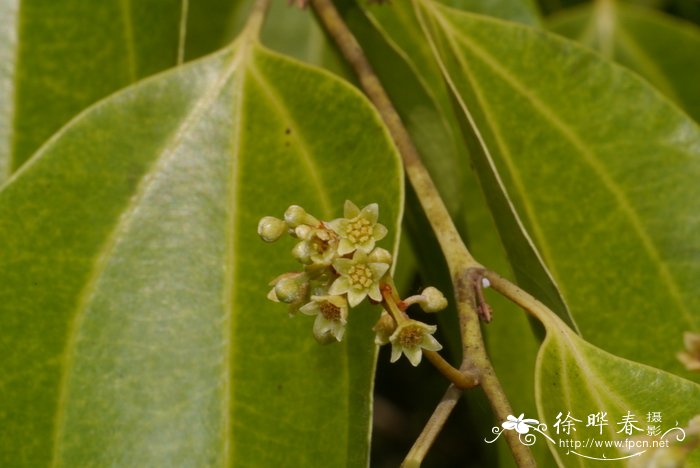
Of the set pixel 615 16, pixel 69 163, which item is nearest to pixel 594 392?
pixel 69 163

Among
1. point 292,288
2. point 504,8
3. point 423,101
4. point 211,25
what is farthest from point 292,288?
point 211,25

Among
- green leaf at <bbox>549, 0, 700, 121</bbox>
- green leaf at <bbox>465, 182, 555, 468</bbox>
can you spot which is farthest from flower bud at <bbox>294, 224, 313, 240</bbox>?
green leaf at <bbox>549, 0, 700, 121</bbox>

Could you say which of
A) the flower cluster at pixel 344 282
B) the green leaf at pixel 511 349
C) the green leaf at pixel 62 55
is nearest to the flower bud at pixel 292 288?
the flower cluster at pixel 344 282

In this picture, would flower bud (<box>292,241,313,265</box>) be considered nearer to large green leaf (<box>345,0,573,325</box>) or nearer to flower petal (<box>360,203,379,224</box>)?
flower petal (<box>360,203,379,224</box>)

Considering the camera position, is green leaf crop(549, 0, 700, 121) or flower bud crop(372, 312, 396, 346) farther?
green leaf crop(549, 0, 700, 121)

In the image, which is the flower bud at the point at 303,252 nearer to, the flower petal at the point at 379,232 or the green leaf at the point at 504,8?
the flower petal at the point at 379,232

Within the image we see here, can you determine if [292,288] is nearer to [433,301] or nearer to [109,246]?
[433,301]

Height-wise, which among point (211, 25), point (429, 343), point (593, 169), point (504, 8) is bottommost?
point (429, 343)
